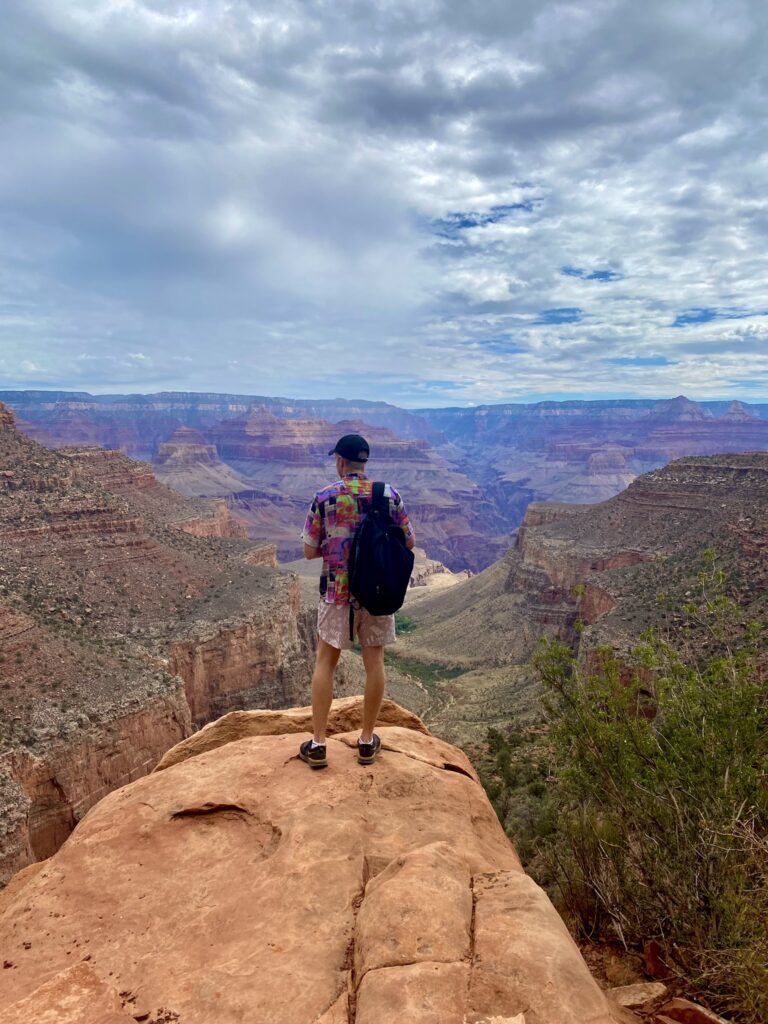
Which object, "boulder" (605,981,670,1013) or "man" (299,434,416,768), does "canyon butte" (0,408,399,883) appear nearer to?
"man" (299,434,416,768)

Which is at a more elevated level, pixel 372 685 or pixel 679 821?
pixel 372 685

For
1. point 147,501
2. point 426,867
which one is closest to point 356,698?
point 426,867

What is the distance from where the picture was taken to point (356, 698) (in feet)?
33.4

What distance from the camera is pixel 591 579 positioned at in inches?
1892

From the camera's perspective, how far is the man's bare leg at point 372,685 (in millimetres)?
7355

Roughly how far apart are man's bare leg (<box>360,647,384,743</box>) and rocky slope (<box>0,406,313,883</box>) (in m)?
13.6

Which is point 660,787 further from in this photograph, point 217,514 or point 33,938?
point 217,514

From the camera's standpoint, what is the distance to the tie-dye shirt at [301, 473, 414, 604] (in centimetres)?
723

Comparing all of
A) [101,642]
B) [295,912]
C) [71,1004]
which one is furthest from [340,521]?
[101,642]

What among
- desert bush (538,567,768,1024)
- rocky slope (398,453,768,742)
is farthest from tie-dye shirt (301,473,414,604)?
rocky slope (398,453,768,742)

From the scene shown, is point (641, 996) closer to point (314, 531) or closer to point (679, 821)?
point (679, 821)

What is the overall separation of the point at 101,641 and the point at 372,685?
970 inches

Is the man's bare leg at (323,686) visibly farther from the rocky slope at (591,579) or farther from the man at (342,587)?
the rocky slope at (591,579)

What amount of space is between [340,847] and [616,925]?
120 inches
